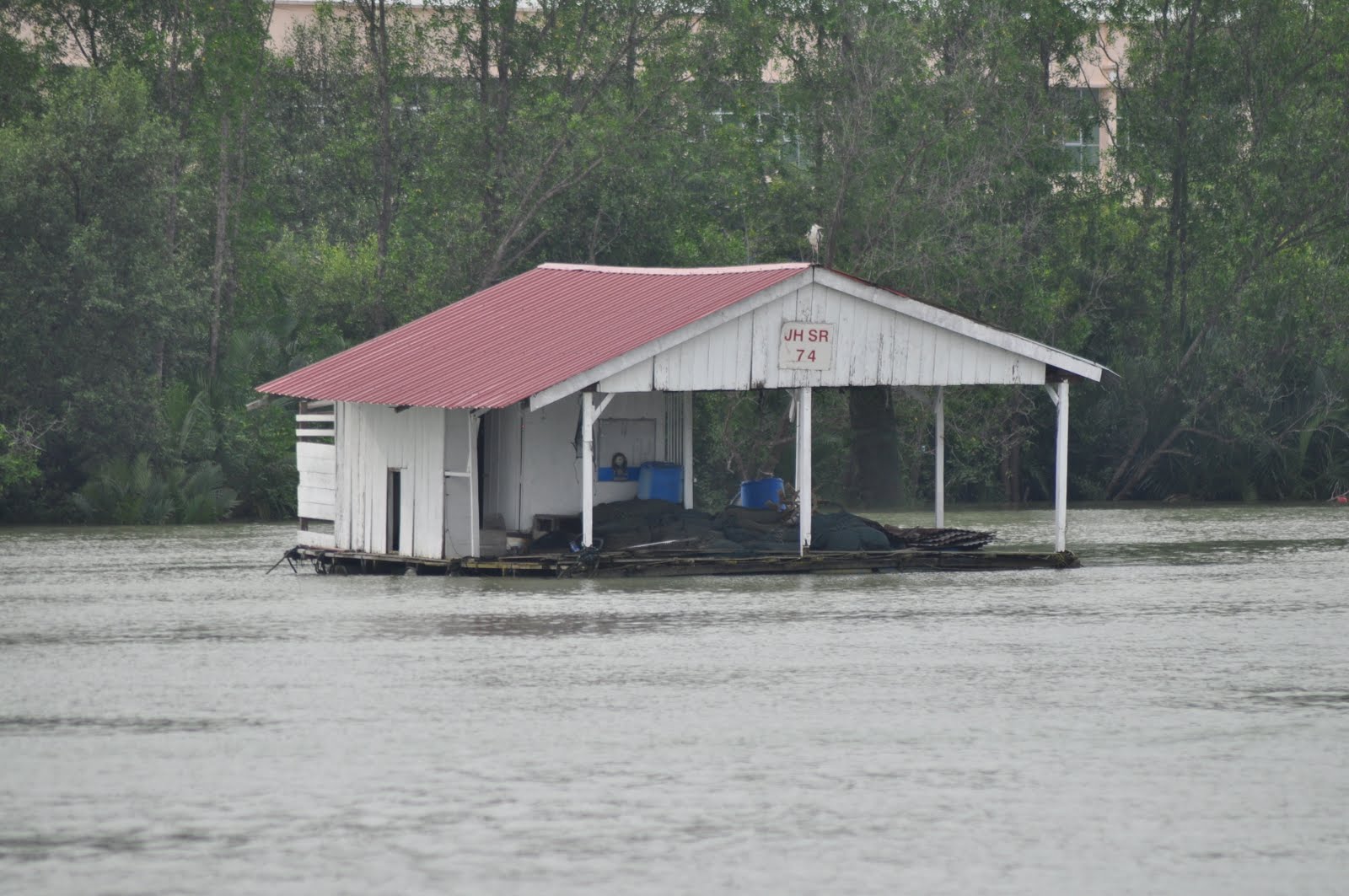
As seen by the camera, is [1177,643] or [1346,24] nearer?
[1177,643]

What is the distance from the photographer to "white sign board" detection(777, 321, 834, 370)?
25.0 meters

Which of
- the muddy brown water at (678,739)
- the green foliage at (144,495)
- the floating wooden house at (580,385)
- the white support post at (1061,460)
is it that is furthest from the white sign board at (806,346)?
the green foliage at (144,495)

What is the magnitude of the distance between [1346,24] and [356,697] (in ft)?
119

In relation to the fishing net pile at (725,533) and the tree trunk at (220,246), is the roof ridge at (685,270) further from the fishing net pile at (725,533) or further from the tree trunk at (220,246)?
the tree trunk at (220,246)

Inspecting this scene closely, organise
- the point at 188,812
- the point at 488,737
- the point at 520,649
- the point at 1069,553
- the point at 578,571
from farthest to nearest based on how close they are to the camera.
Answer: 1. the point at 1069,553
2. the point at 578,571
3. the point at 520,649
4. the point at 488,737
5. the point at 188,812

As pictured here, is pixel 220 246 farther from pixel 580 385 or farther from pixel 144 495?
pixel 580 385

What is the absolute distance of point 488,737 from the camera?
47.5 ft

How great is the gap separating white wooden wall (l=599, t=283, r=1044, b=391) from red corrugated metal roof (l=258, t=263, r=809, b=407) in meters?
0.36

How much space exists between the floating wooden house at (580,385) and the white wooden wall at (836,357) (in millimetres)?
20

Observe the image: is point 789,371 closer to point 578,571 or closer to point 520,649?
point 578,571

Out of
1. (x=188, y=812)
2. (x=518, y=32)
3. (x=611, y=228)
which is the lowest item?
(x=188, y=812)

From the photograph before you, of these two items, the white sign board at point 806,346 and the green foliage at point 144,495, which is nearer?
the white sign board at point 806,346

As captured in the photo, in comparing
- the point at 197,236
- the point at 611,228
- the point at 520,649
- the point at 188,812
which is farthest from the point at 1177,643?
the point at 197,236

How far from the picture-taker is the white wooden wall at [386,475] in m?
25.7
